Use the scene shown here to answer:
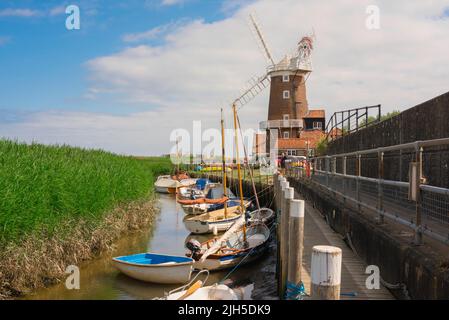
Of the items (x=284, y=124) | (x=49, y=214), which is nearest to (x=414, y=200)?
(x=49, y=214)

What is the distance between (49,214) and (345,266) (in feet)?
29.5

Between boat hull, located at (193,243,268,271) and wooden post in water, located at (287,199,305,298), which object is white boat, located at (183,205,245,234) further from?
wooden post in water, located at (287,199,305,298)

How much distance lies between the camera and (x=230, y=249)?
15023 millimetres

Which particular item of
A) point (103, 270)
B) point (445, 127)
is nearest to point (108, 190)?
point (103, 270)

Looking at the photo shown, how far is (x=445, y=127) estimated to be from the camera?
31.0 feet

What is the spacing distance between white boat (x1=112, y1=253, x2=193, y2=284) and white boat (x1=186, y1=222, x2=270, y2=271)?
0.92 m

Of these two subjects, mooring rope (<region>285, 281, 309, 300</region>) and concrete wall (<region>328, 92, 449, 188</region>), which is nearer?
mooring rope (<region>285, 281, 309, 300</region>)

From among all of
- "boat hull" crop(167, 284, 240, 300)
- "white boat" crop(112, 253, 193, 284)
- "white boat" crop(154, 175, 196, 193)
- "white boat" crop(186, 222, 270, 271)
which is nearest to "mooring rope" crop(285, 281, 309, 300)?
"boat hull" crop(167, 284, 240, 300)

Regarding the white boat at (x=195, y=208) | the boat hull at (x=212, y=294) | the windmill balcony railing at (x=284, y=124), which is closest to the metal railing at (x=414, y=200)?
the boat hull at (x=212, y=294)

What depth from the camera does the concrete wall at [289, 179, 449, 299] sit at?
4582mm

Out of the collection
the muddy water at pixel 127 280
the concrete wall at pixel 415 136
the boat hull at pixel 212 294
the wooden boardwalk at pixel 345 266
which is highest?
the concrete wall at pixel 415 136

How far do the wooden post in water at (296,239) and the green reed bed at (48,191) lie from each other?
7589 mm

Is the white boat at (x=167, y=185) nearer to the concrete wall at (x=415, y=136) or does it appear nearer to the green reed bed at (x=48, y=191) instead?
the green reed bed at (x=48, y=191)

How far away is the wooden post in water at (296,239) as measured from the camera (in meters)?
6.00
